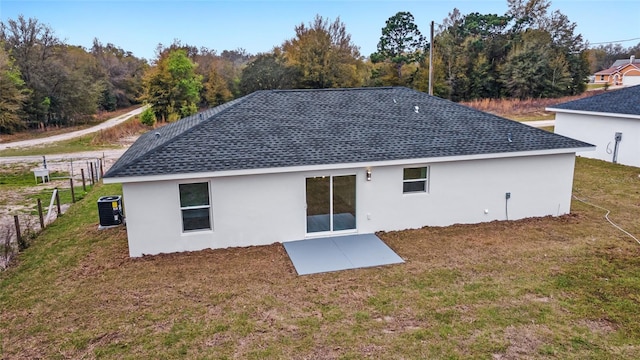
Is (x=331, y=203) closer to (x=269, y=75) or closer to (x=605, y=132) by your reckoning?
(x=605, y=132)

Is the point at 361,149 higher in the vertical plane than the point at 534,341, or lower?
higher

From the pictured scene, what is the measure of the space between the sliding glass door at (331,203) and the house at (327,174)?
1.0 inches

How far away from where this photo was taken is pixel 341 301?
24.0ft

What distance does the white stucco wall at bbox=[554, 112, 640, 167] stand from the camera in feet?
60.0

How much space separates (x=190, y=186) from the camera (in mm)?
9406

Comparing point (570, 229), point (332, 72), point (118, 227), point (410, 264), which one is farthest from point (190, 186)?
point (332, 72)

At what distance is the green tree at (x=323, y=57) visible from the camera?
4331cm

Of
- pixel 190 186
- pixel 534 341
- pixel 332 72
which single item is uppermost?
pixel 332 72

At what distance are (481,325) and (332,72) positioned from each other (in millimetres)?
39511

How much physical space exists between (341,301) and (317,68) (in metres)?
38.0

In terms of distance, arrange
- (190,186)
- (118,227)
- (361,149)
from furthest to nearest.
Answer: (118,227), (361,149), (190,186)

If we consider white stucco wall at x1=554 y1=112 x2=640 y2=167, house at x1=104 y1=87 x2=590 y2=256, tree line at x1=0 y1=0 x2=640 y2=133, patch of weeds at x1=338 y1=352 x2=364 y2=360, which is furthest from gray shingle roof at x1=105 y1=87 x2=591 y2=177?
tree line at x1=0 y1=0 x2=640 y2=133

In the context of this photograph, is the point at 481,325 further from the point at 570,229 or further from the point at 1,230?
the point at 1,230

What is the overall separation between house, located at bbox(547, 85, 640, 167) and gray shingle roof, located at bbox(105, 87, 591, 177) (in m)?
9.52
